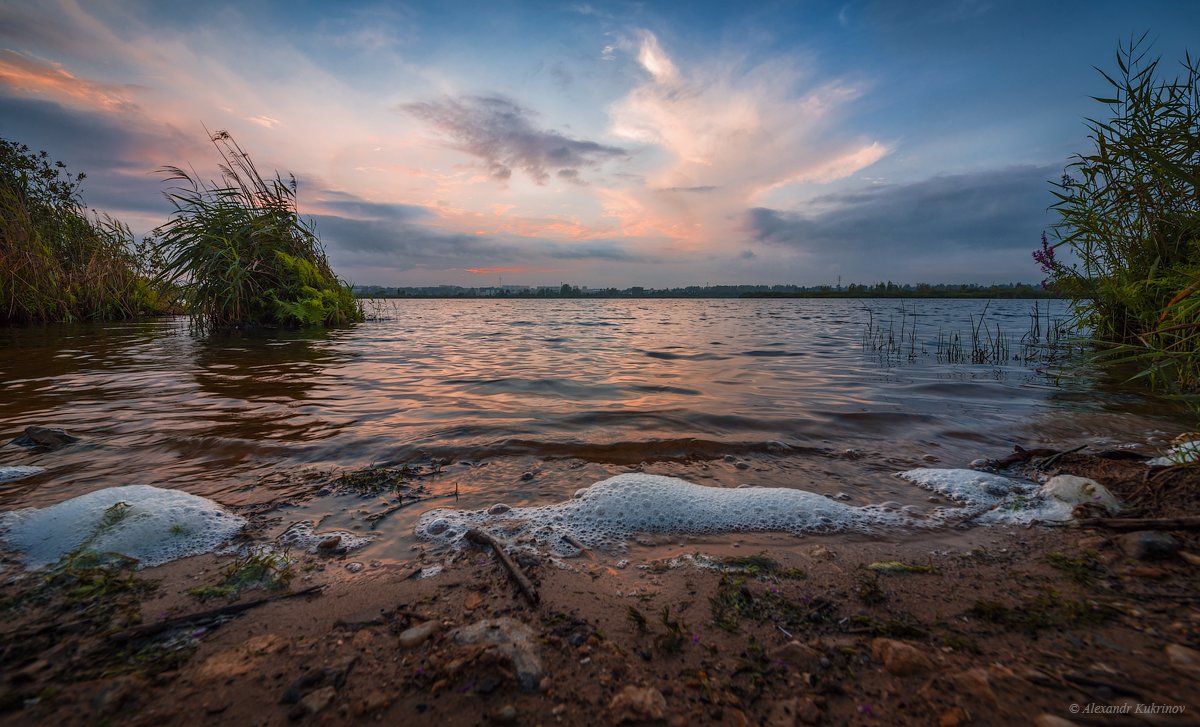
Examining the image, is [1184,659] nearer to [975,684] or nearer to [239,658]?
[975,684]

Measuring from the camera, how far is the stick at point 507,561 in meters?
1.75

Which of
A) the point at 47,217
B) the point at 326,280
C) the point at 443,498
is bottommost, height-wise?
the point at 443,498

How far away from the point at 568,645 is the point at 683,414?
3.49m

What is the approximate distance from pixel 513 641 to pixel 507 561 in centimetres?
48

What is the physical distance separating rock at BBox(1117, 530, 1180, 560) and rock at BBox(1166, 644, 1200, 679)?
28.7 inches

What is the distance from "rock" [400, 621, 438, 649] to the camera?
4.82ft

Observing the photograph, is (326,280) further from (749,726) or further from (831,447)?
(749,726)

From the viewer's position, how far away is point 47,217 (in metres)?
12.9

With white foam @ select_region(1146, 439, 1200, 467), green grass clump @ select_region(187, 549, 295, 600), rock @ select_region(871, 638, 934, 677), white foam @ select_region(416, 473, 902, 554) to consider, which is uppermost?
white foam @ select_region(1146, 439, 1200, 467)

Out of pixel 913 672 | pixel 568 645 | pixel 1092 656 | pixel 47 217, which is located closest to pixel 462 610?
pixel 568 645

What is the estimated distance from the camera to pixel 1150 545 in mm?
1855

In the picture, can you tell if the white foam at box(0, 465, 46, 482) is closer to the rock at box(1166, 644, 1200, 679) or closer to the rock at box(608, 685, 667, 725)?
the rock at box(608, 685, 667, 725)

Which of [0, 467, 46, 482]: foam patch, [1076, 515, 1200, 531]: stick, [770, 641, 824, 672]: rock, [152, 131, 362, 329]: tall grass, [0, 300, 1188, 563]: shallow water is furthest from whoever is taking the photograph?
[152, 131, 362, 329]: tall grass

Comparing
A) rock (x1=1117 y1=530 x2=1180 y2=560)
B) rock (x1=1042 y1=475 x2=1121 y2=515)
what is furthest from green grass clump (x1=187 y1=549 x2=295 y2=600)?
rock (x1=1042 y1=475 x2=1121 y2=515)
